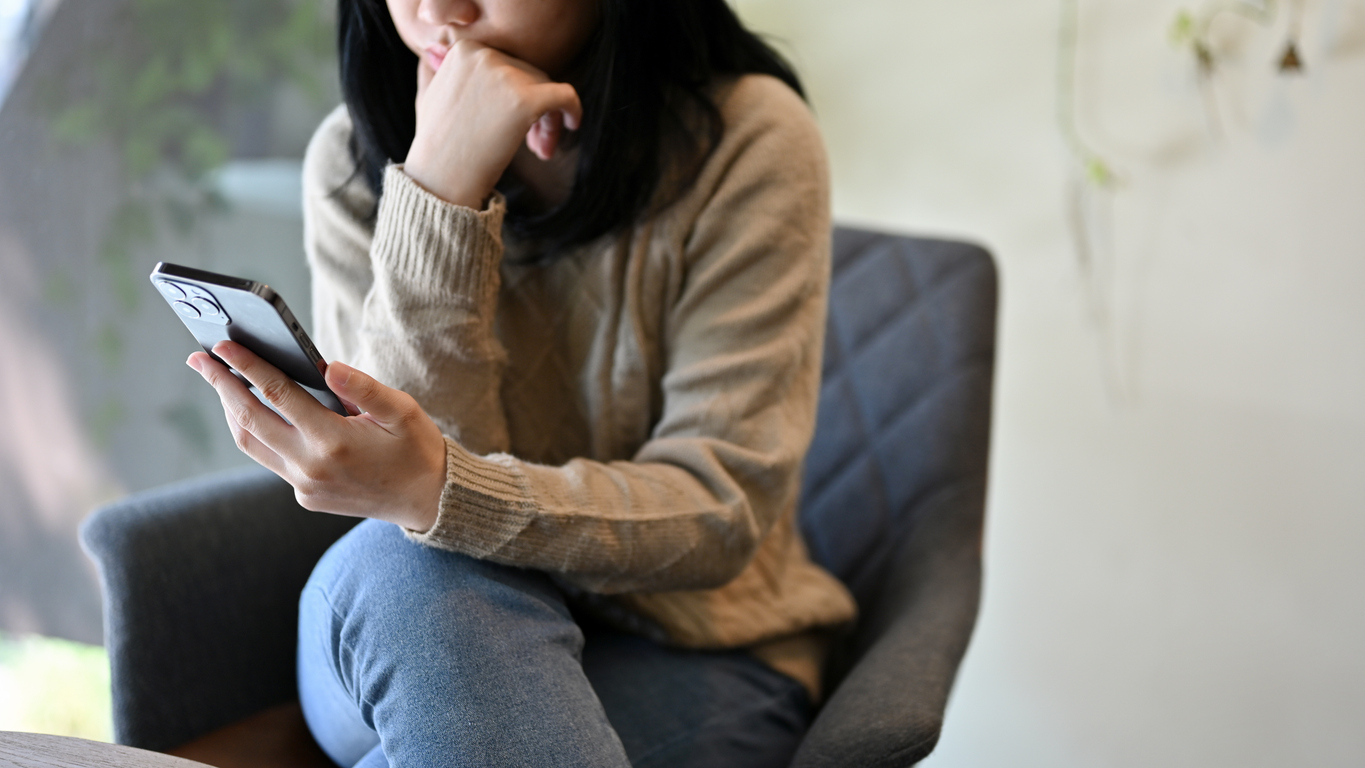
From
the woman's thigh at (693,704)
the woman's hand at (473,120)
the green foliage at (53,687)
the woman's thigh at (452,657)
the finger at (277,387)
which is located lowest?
the green foliage at (53,687)

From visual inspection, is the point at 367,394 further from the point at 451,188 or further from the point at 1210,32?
the point at 1210,32

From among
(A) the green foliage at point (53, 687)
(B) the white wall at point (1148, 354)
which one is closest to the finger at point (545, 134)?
(B) the white wall at point (1148, 354)

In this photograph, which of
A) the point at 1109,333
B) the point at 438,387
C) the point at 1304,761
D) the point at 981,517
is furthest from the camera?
the point at 1109,333

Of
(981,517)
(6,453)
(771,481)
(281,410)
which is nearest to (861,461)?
(981,517)

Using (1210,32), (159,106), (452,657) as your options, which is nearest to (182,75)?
(159,106)

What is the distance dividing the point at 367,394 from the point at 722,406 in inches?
11.8

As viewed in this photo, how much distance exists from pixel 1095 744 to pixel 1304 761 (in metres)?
0.28

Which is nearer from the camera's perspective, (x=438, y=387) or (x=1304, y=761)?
(x=438, y=387)

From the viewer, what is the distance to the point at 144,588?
0.73m

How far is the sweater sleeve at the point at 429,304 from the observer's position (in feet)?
2.06

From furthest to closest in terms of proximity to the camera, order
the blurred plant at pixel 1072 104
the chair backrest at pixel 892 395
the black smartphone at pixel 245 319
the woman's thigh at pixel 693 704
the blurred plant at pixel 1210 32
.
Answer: the blurred plant at pixel 1072 104 → the blurred plant at pixel 1210 32 → the chair backrest at pixel 892 395 → the woman's thigh at pixel 693 704 → the black smartphone at pixel 245 319

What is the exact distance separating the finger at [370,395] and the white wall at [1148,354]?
70 centimetres

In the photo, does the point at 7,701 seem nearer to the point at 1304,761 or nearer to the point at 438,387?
the point at 438,387

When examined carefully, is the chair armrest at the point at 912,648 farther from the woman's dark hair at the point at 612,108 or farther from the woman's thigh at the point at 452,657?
the woman's dark hair at the point at 612,108
